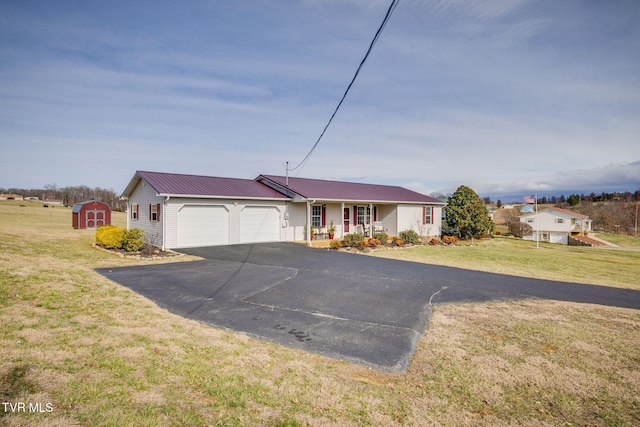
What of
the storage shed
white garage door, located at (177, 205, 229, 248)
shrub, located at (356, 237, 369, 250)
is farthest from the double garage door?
the storage shed

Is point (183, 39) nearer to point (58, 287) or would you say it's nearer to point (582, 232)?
point (58, 287)

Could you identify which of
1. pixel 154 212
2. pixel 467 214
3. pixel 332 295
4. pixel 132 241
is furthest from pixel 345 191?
pixel 332 295

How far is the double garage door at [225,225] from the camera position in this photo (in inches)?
682

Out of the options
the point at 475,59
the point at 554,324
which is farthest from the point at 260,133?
the point at 554,324

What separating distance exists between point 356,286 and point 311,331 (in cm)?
383

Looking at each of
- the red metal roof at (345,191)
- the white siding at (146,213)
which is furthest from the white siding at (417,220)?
the white siding at (146,213)

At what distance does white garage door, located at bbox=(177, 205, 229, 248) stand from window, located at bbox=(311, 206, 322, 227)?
5763mm

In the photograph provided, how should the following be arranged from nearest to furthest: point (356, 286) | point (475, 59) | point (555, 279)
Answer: point (356, 286) < point (555, 279) < point (475, 59)

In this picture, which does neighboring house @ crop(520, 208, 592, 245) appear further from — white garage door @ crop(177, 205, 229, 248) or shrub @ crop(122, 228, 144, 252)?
shrub @ crop(122, 228, 144, 252)

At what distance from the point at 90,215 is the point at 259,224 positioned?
19.0 m

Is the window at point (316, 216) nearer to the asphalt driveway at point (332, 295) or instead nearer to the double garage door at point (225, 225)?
the double garage door at point (225, 225)

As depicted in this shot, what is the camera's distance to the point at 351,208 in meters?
24.1

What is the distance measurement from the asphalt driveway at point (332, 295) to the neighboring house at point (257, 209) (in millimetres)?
3976

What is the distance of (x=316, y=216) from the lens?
873 inches
